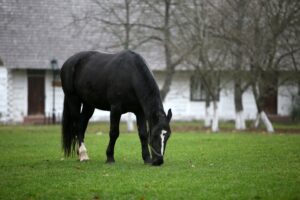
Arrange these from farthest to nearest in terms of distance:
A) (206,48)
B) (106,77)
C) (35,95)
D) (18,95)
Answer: (35,95), (18,95), (206,48), (106,77)

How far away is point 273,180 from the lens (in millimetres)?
9812

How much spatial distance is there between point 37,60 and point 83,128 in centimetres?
1948

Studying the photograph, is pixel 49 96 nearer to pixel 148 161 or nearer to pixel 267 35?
pixel 267 35

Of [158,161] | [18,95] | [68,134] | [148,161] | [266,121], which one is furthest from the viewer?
[18,95]

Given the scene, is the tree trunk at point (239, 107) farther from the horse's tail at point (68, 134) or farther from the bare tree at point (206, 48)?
the horse's tail at point (68, 134)

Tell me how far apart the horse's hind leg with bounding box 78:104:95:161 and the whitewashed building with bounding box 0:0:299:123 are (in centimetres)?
1867

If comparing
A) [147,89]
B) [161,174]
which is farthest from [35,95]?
[161,174]

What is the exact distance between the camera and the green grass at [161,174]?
8.80 metres

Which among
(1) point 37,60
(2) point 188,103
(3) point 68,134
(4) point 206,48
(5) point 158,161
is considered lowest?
(2) point 188,103

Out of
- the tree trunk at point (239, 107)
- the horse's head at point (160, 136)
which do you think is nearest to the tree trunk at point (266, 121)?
the tree trunk at point (239, 107)

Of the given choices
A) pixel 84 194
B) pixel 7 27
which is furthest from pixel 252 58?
pixel 84 194

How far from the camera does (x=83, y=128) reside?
13.7 metres

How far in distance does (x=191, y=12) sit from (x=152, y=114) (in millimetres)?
15859

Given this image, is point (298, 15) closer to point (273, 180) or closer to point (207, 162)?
point (207, 162)
